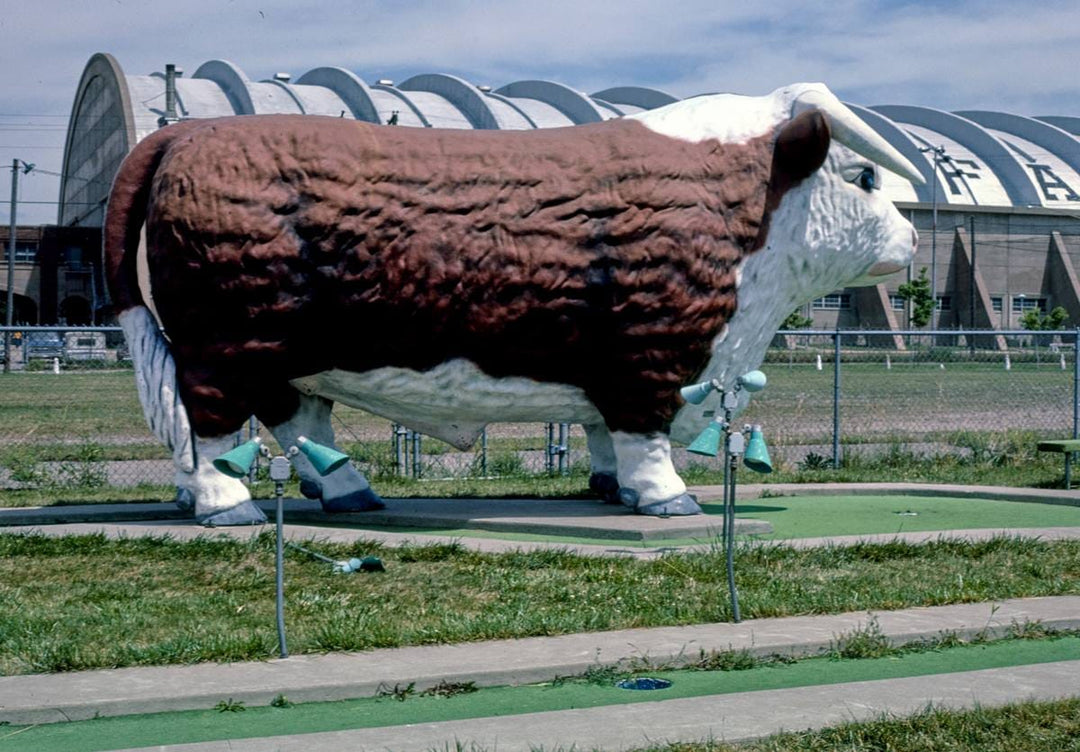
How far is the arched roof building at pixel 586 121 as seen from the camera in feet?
164

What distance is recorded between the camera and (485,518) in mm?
9797

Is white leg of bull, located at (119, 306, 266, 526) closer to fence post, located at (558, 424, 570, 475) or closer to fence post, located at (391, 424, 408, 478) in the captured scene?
fence post, located at (391, 424, 408, 478)

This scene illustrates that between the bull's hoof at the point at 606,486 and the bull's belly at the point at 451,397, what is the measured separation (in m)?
0.78

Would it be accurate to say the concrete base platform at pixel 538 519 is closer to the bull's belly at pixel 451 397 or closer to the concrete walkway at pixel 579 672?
the bull's belly at pixel 451 397

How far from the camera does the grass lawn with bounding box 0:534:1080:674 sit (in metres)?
6.03

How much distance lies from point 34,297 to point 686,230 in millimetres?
46429

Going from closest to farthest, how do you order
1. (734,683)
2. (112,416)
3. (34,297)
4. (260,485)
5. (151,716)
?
1. (151,716)
2. (734,683)
3. (260,485)
4. (112,416)
5. (34,297)

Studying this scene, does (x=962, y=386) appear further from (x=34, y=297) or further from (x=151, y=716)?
(x=34, y=297)

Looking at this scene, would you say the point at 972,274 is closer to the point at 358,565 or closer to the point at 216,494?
the point at 216,494

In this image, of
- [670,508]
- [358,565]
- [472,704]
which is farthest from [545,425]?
[472,704]

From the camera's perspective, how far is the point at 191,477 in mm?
9492

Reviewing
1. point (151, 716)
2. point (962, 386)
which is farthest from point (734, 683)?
point (962, 386)

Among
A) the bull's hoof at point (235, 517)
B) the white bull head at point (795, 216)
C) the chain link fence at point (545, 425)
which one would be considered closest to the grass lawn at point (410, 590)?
the bull's hoof at point (235, 517)

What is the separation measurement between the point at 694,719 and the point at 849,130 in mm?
5883
